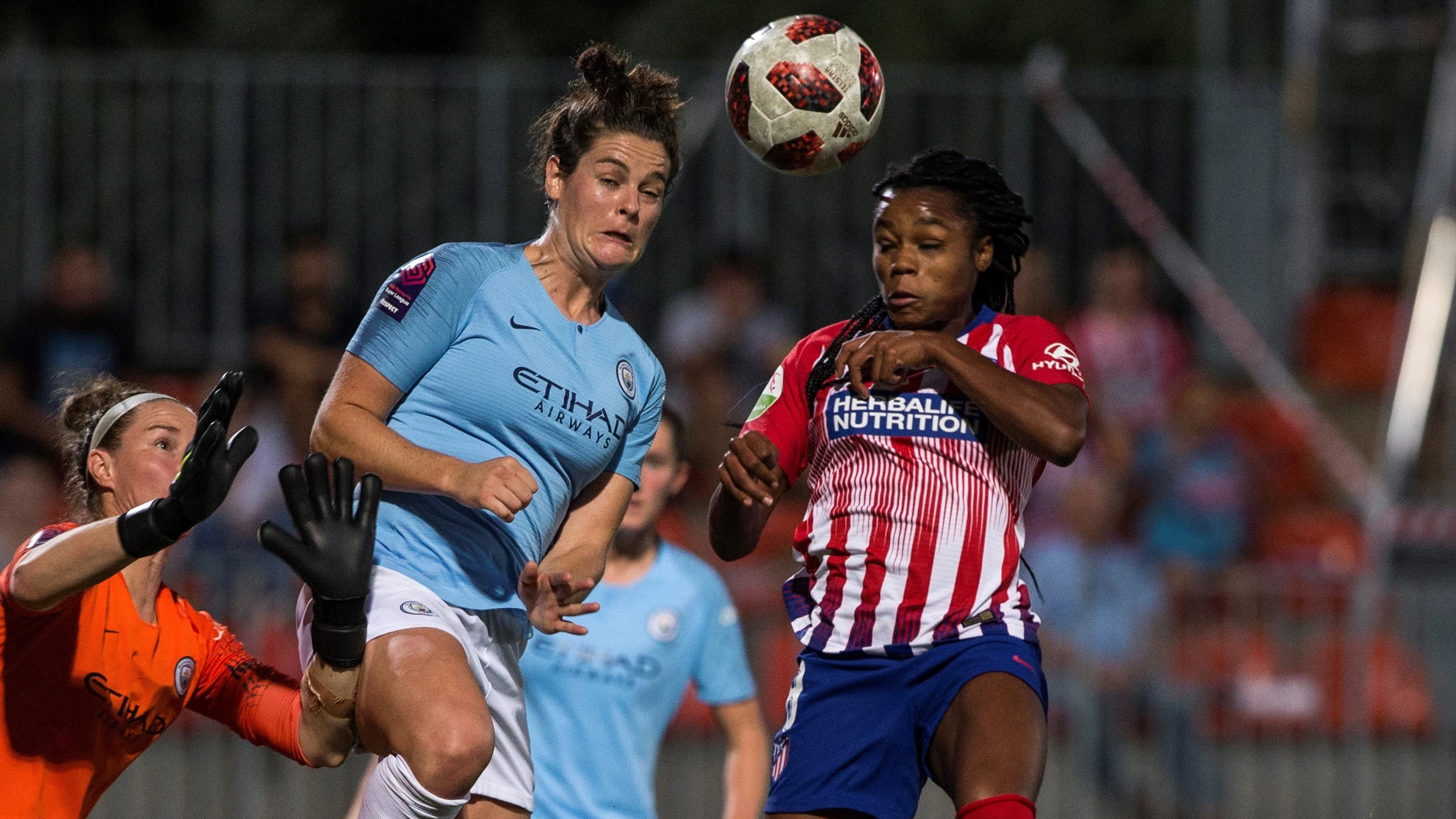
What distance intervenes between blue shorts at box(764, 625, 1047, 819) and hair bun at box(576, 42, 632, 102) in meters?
1.47

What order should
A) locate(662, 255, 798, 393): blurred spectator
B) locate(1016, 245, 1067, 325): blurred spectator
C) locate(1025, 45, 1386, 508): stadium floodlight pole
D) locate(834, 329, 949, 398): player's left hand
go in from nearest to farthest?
locate(834, 329, 949, 398): player's left hand, locate(1016, 245, 1067, 325): blurred spectator, locate(662, 255, 798, 393): blurred spectator, locate(1025, 45, 1386, 508): stadium floodlight pole

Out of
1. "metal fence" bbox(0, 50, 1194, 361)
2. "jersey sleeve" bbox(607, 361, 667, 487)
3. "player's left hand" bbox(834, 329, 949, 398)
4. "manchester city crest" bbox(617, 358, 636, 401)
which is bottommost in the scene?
"jersey sleeve" bbox(607, 361, 667, 487)

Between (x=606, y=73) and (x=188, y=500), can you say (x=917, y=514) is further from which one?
(x=188, y=500)

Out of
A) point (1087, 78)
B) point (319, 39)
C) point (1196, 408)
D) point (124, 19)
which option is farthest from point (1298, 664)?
point (124, 19)

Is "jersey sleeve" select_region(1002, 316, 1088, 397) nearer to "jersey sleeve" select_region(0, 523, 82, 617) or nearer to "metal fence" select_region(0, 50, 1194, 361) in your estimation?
"jersey sleeve" select_region(0, 523, 82, 617)

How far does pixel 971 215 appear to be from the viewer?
4.16 metres

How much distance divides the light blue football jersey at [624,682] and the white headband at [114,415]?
1389mm

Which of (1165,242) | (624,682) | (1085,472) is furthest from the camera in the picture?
(1165,242)

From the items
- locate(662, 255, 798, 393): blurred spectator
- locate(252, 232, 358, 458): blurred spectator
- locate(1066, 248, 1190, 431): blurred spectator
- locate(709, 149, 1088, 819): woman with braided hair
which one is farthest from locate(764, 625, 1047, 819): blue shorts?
locate(1066, 248, 1190, 431): blurred spectator

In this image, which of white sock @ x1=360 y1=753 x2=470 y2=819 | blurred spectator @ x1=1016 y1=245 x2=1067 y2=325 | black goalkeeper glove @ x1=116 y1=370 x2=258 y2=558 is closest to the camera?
black goalkeeper glove @ x1=116 y1=370 x2=258 y2=558

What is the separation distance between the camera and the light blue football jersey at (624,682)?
16.0 feet

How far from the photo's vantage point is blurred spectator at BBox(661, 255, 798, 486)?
945 cm

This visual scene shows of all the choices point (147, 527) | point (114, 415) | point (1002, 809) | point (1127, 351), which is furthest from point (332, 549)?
point (1127, 351)

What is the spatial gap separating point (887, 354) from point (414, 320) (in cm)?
108
